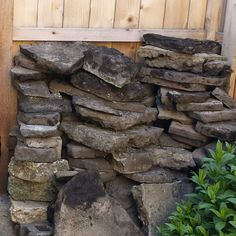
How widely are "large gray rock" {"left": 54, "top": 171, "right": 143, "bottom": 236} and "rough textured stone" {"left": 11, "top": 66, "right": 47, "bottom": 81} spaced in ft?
2.62

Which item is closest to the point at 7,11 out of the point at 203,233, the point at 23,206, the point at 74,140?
the point at 74,140

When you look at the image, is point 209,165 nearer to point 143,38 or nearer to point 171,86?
point 171,86

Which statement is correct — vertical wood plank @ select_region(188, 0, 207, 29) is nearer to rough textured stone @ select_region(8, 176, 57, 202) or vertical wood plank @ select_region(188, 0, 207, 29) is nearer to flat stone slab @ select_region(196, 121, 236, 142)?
flat stone slab @ select_region(196, 121, 236, 142)

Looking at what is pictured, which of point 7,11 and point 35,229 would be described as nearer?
point 35,229

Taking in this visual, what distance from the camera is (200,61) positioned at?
15.0 ft

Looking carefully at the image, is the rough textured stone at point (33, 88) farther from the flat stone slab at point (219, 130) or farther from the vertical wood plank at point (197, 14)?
the vertical wood plank at point (197, 14)

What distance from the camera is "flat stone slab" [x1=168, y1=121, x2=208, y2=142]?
14.8 feet

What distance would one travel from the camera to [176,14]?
4.80 meters

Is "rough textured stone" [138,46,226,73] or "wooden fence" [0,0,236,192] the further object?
"rough textured stone" [138,46,226,73]

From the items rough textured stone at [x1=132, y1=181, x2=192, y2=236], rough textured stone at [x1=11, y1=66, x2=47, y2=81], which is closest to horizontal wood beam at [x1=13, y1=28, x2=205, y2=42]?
rough textured stone at [x1=11, y1=66, x2=47, y2=81]

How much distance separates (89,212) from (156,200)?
1.59ft

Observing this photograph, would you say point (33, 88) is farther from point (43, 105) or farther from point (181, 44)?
point (181, 44)

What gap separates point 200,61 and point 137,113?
0.61m

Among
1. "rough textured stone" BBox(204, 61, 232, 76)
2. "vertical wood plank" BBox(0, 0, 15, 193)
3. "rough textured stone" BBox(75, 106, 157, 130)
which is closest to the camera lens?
"rough textured stone" BBox(75, 106, 157, 130)
